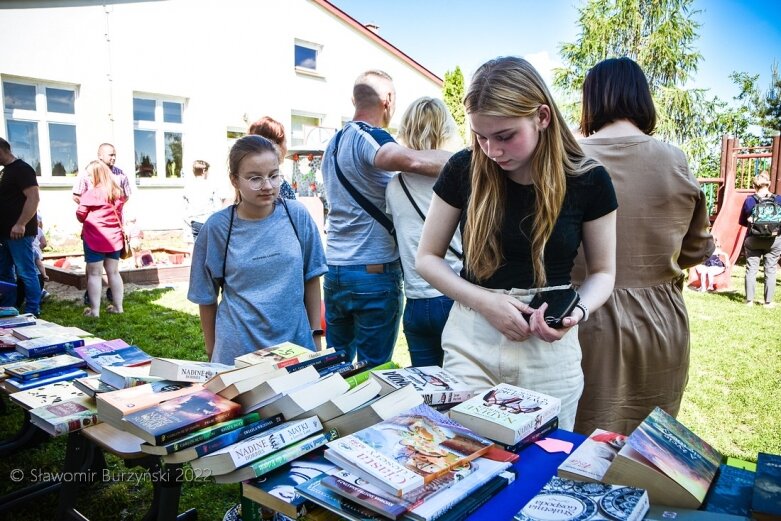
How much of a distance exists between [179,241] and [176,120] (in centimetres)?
328

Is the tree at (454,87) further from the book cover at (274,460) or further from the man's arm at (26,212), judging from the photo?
the book cover at (274,460)

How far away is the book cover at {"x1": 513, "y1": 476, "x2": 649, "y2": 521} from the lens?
0.91m

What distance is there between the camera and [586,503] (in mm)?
948

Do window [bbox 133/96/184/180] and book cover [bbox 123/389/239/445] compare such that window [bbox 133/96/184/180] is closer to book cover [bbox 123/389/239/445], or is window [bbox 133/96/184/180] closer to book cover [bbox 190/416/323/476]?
book cover [bbox 123/389/239/445]

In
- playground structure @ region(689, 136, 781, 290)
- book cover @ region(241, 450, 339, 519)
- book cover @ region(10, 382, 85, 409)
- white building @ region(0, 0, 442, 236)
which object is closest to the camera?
book cover @ region(241, 450, 339, 519)

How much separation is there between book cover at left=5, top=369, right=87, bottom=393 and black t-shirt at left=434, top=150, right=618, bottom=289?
5.38 feet

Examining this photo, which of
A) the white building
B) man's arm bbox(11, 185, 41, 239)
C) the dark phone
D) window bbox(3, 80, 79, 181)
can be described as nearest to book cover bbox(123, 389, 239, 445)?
the dark phone

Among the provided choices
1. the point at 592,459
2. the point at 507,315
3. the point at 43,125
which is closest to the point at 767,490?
the point at 592,459

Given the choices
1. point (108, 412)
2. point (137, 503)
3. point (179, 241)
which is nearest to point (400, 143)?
point (108, 412)

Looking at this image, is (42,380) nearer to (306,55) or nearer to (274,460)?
(274,460)

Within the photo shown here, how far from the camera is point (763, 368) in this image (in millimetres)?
4781

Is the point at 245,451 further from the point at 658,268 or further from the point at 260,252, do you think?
the point at 658,268

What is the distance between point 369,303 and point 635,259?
113 cm

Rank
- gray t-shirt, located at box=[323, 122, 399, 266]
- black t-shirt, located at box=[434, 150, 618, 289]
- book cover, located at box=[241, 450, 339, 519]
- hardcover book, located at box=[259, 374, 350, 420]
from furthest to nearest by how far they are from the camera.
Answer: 1. gray t-shirt, located at box=[323, 122, 399, 266]
2. black t-shirt, located at box=[434, 150, 618, 289]
3. hardcover book, located at box=[259, 374, 350, 420]
4. book cover, located at box=[241, 450, 339, 519]
